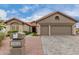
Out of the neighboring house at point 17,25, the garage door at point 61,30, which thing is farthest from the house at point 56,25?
the neighboring house at point 17,25

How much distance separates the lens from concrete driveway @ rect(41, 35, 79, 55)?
2264mm

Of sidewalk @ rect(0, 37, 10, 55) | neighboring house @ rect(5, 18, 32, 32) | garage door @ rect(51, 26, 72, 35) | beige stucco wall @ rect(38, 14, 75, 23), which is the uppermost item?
beige stucco wall @ rect(38, 14, 75, 23)

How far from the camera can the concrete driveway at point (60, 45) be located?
2.26 meters

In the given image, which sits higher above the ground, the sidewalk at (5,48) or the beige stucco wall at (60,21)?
the beige stucco wall at (60,21)

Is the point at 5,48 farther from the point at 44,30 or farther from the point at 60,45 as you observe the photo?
the point at 60,45

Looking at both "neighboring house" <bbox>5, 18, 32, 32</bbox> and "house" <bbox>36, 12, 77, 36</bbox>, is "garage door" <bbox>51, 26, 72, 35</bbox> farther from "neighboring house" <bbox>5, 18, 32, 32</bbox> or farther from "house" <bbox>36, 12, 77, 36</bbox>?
"neighboring house" <bbox>5, 18, 32, 32</bbox>

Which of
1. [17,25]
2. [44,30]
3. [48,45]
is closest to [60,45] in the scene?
[48,45]

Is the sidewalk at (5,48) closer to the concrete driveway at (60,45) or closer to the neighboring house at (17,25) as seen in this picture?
the neighboring house at (17,25)

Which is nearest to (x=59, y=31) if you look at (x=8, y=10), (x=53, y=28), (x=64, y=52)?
(x=53, y=28)

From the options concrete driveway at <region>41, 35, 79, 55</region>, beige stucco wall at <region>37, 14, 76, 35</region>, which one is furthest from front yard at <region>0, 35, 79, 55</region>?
beige stucco wall at <region>37, 14, 76, 35</region>

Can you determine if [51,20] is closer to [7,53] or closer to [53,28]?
[53,28]

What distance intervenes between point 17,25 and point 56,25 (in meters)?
0.41

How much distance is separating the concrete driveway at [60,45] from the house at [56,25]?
53mm

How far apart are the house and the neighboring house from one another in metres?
0.12
